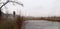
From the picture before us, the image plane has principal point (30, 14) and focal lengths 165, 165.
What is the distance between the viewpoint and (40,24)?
4.71m

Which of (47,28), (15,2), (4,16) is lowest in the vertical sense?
(47,28)

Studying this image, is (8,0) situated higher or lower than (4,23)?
higher

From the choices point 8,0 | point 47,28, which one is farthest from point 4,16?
point 47,28

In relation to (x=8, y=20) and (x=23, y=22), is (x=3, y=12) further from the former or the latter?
(x=23, y=22)

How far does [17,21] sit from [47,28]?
88 cm

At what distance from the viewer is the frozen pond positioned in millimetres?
4715

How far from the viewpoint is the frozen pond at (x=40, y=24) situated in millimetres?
4715

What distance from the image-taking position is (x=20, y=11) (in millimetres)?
5156

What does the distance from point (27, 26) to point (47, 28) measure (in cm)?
58

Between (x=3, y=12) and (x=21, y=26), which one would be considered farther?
(x=3, y=12)

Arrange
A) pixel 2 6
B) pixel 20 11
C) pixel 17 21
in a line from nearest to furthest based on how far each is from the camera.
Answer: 1. pixel 17 21
2. pixel 20 11
3. pixel 2 6

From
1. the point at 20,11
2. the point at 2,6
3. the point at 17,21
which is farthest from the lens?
the point at 2,6

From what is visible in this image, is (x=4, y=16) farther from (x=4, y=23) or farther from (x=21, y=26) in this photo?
(x=21, y=26)

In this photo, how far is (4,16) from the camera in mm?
5277
